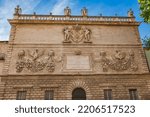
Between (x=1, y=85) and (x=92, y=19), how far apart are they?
10.4 metres

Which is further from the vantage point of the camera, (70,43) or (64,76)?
(70,43)

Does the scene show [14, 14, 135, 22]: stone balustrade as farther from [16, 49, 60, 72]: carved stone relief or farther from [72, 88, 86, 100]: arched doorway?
[72, 88, 86, 100]: arched doorway

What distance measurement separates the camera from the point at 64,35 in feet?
55.0

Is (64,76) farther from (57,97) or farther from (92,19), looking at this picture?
(92,19)

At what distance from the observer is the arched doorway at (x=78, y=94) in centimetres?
1448

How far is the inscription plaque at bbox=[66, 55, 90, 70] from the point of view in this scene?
15.4m

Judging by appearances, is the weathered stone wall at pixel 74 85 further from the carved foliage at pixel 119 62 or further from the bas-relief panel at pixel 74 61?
the carved foliage at pixel 119 62

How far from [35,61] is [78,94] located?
4.64 meters

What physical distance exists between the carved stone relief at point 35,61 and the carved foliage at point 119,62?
4.38 meters

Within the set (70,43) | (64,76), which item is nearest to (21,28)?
(70,43)

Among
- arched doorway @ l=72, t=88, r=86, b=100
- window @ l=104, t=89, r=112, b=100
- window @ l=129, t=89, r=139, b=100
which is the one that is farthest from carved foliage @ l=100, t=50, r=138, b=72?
arched doorway @ l=72, t=88, r=86, b=100

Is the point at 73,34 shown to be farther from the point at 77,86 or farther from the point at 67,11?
the point at 77,86

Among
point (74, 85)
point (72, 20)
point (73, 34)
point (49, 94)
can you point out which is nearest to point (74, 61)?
point (74, 85)

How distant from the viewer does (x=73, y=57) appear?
15.8m
